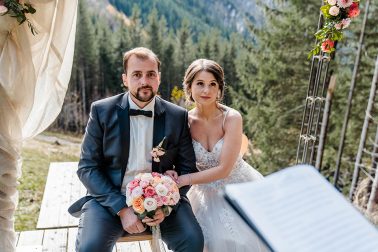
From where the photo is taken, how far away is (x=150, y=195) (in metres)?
2.09

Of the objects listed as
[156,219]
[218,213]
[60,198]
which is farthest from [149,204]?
[60,198]

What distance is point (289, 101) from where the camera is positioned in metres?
13.8

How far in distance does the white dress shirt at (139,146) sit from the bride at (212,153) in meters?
0.19

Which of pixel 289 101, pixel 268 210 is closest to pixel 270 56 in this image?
pixel 289 101

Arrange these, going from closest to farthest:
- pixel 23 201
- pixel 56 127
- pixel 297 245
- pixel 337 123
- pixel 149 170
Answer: pixel 297 245 < pixel 149 170 < pixel 23 201 < pixel 337 123 < pixel 56 127

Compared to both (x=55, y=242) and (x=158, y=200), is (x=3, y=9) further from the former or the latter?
(x=55, y=242)

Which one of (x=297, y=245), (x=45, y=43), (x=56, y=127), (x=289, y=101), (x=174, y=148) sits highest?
(x=45, y=43)

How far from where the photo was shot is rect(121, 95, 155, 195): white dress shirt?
8.24ft

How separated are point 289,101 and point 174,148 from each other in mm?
11859

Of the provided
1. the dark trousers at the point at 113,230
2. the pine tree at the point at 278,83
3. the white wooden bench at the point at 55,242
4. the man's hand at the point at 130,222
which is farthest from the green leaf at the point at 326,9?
the pine tree at the point at 278,83

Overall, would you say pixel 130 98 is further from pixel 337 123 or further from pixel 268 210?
pixel 337 123

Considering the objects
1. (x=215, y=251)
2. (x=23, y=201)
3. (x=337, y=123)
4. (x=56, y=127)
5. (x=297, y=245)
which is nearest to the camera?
(x=297, y=245)

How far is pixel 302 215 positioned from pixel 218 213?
1.49m

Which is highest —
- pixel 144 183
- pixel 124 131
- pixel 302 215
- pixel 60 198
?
pixel 302 215
